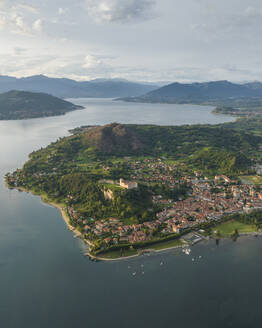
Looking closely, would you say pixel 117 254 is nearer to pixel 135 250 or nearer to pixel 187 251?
pixel 135 250

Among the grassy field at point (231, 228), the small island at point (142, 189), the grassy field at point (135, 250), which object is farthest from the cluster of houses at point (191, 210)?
the grassy field at point (231, 228)

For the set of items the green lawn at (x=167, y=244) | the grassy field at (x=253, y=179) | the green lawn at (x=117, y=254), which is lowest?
the green lawn at (x=117, y=254)

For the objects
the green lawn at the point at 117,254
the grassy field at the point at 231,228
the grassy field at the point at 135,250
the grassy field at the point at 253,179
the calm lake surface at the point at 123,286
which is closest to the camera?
the calm lake surface at the point at 123,286

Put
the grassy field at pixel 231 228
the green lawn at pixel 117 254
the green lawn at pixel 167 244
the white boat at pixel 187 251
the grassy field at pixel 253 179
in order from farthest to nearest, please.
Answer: the grassy field at pixel 253 179 < the grassy field at pixel 231 228 < the green lawn at pixel 167 244 < the white boat at pixel 187 251 < the green lawn at pixel 117 254

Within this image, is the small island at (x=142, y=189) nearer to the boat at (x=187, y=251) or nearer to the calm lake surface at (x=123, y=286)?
the boat at (x=187, y=251)

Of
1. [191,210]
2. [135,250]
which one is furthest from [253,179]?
[135,250]

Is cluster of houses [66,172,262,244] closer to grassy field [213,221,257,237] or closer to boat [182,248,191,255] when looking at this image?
grassy field [213,221,257,237]

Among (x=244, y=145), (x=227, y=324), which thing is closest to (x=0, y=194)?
(x=227, y=324)
